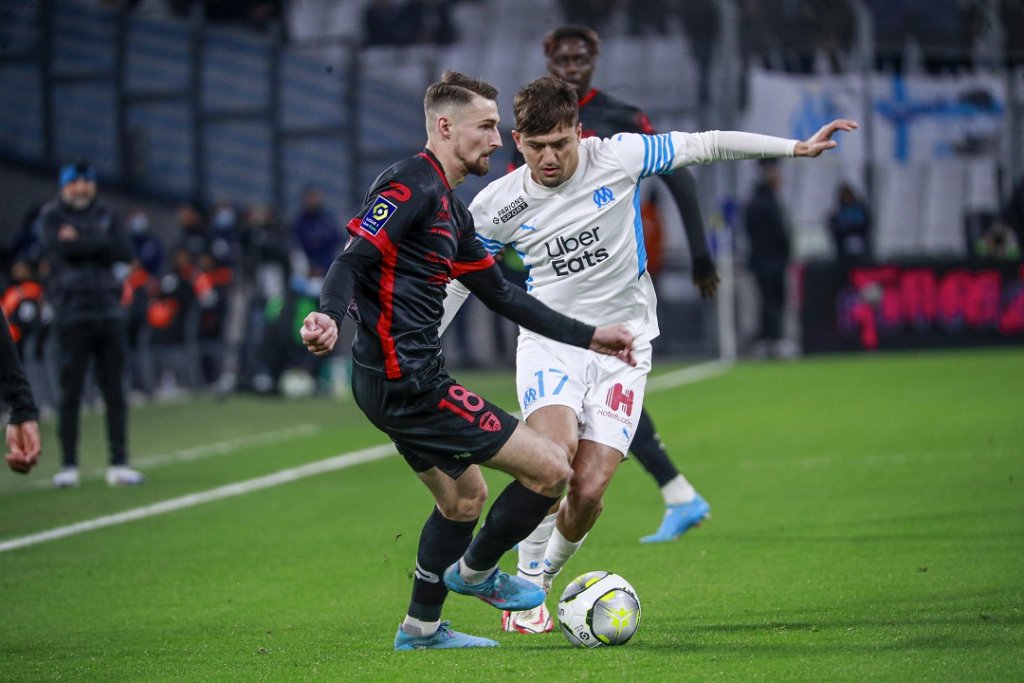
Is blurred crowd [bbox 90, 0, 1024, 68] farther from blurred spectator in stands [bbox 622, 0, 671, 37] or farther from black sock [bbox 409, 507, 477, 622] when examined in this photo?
black sock [bbox 409, 507, 477, 622]

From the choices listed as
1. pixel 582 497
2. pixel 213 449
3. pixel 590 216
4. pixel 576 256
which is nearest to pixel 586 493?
pixel 582 497

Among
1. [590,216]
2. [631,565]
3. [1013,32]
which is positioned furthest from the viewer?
[1013,32]

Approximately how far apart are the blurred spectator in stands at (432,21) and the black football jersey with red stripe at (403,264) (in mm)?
18532

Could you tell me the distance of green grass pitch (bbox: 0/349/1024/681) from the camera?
17.2ft

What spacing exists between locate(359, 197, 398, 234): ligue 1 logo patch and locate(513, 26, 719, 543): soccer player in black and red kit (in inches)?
98.3

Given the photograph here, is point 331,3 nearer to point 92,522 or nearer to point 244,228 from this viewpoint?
point 244,228

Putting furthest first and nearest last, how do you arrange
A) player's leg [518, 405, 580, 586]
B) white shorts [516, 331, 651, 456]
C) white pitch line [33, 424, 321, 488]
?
white pitch line [33, 424, 321, 488] < white shorts [516, 331, 651, 456] < player's leg [518, 405, 580, 586]

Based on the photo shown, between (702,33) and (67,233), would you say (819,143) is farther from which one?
(702,33)

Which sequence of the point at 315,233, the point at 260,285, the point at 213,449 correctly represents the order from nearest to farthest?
the point at 213,449
the point at 315,233
the point at 260,285

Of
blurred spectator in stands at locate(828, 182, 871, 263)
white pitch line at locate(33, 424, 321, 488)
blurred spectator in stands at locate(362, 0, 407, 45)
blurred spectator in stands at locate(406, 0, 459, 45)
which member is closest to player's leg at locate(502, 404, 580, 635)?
white pitch line at locate(33, 424, 321, 488)

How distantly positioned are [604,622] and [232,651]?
1.36 meters

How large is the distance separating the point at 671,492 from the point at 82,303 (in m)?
5.25

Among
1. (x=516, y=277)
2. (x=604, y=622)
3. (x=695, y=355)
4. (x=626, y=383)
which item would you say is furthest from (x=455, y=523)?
(x=695, y=355)

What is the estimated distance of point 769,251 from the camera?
1980 cm
